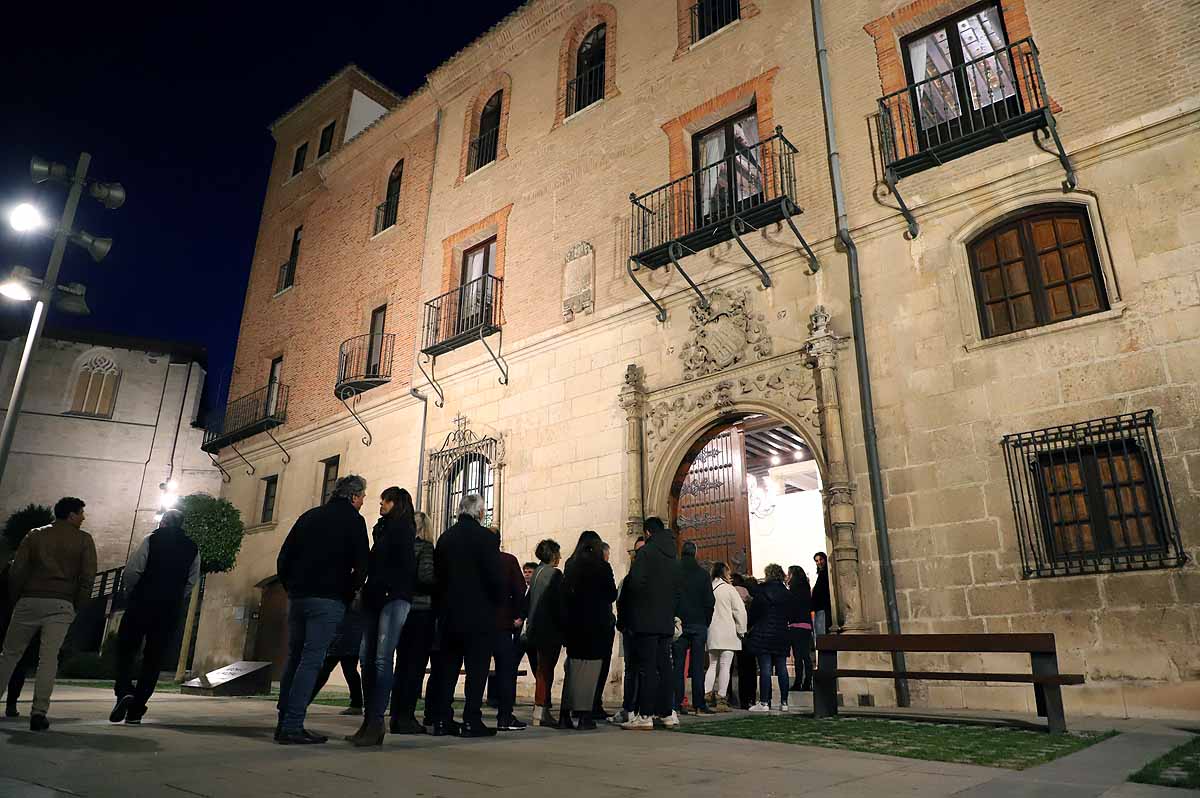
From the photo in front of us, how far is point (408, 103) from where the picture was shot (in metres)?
19.0

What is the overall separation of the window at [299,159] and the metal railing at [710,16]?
14.1 metres

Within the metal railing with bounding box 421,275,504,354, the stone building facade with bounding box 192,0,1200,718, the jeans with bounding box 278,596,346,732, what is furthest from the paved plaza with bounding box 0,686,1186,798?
the metal railing with bounding box 421,275,504,354

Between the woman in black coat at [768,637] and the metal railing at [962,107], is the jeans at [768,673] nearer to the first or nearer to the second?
the woman in black coat at [768,637]

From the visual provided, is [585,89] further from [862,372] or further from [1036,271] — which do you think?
[1036,271]

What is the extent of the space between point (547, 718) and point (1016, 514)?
5.14m

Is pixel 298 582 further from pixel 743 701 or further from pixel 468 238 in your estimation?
pixel 468 238

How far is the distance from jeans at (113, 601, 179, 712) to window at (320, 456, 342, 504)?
10955 millimetres

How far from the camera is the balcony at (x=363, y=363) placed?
16.5 metres

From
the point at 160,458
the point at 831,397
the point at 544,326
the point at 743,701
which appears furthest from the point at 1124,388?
the point at 160,458

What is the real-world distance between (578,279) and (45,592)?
29.9ft

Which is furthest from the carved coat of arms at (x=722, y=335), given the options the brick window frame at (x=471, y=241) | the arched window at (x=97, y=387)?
the arched window at (x=97, y=387)

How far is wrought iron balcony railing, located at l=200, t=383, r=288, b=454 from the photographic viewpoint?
19003 millimetres

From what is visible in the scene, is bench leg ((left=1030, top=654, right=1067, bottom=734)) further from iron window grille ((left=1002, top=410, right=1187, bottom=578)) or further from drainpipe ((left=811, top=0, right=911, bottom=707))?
drainpipe ((left=811, top=0, right=911, bottom=707))

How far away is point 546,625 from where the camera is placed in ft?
23.1
